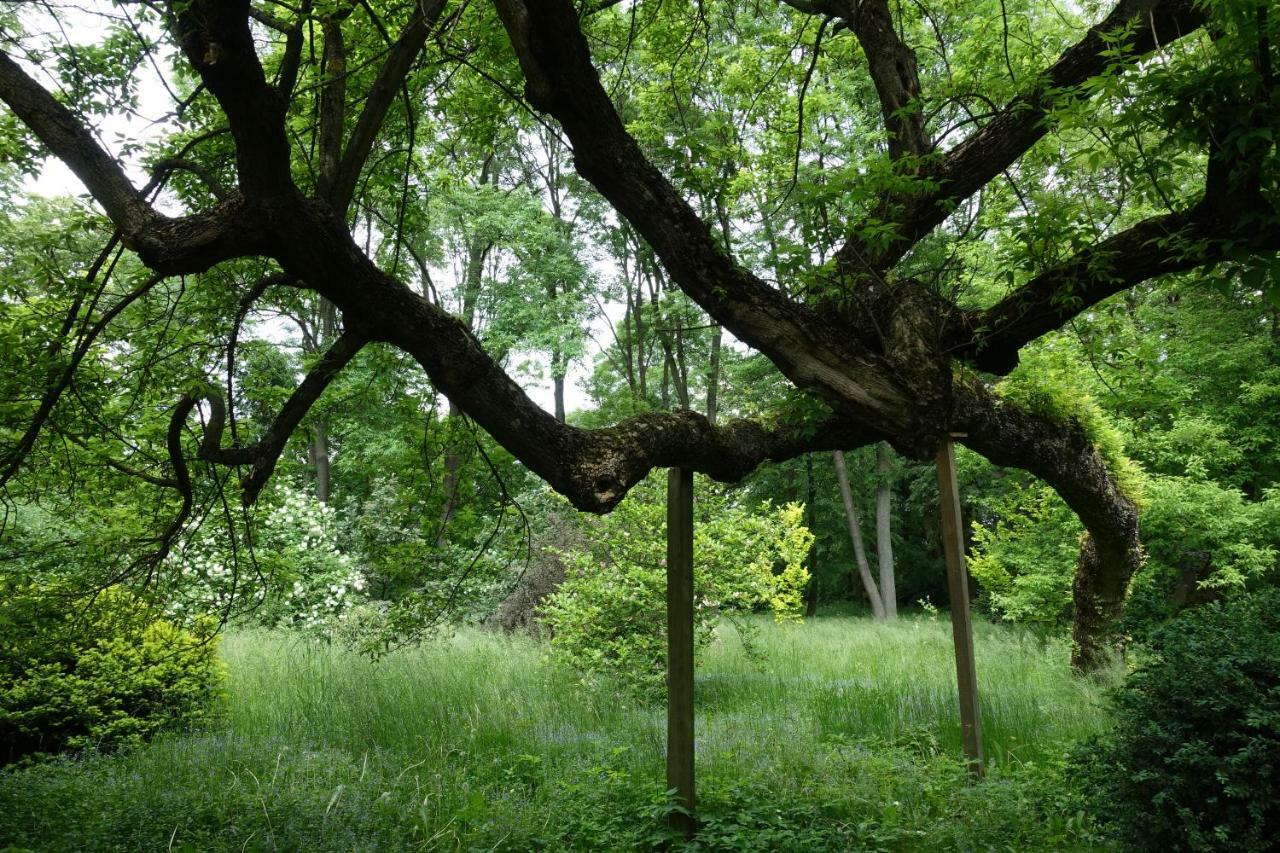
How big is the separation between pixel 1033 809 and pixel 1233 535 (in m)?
7.89

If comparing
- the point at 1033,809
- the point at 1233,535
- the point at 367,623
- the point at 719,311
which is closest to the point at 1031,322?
the point at 719,311

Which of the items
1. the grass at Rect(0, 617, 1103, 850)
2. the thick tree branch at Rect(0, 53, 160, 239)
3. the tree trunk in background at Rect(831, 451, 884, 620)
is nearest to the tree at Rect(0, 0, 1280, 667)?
the thick tree branch at Rect(0, 53, 160, 239)

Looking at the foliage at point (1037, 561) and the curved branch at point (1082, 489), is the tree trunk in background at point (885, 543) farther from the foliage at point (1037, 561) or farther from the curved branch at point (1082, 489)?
the curved branch at point (1082, 489)

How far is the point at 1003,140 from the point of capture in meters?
4.59

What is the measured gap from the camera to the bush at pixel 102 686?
662 cm

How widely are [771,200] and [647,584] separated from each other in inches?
174

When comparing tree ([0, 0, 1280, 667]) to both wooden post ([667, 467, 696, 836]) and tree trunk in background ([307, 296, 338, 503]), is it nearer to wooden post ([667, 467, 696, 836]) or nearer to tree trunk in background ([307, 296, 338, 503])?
wooden post ([667, 467, 696, 836])

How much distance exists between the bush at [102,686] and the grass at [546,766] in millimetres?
376

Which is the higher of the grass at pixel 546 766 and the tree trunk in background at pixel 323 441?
the tree trunk in background at pixel 323 441

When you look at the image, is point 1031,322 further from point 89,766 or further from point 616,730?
point 89,766

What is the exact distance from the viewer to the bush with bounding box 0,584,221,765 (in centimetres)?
662

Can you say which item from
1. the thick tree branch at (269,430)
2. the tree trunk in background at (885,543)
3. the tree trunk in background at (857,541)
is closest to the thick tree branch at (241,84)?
the thick tree branch at (269,430)

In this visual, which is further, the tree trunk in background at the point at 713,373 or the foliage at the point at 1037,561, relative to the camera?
the tree trunk in background at the point at 713,373

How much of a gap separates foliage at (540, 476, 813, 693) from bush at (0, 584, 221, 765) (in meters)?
3.34
